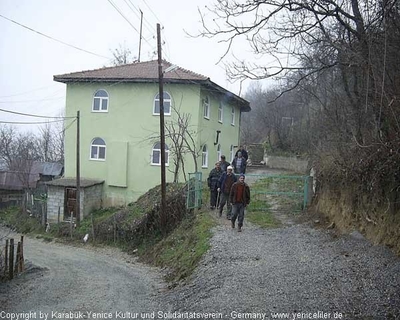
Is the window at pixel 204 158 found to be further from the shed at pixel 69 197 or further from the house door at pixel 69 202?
the house door at pixel 69 202

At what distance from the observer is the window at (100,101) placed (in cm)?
2684

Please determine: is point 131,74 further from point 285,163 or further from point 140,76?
point 285,163

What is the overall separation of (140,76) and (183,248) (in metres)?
14.2

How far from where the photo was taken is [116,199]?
89.2ft

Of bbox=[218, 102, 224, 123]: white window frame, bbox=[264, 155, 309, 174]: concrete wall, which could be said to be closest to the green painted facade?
bbox=[218, 102, 224, 123]: white window frame

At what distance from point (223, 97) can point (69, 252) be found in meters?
14.7

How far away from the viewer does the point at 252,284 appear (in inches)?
326

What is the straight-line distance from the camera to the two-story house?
2525cm

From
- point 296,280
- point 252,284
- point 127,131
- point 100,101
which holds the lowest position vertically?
point 252,284

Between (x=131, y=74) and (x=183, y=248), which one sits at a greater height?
(x=131, y=74)

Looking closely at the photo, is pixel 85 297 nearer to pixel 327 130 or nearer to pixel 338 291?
pixel 338 291

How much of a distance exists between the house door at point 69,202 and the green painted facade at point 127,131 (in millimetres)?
1313

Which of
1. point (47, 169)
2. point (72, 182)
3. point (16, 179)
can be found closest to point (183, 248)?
point (72, 182)

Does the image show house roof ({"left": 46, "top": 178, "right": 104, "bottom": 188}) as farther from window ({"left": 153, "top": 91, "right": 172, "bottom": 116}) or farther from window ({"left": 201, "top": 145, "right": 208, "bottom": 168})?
window ({"left": 201, "top": 145, "right": 208, "bottom": 168})
